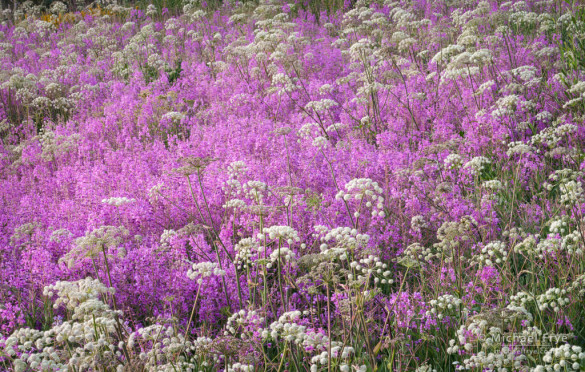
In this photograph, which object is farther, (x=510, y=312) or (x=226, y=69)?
(x=226, y=69)

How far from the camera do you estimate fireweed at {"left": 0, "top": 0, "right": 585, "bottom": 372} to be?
2668mm

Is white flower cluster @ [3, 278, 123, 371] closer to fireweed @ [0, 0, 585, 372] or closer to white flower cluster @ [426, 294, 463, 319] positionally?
fireweed @ [0, 0, 585, 372]

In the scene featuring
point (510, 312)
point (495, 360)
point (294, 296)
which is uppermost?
point (510, 312)

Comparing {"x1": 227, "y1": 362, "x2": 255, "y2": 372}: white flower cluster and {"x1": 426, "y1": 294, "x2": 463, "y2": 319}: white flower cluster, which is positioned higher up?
{"x1": 227, "y1": 362, "x2": 255, "y2": 372}: white flower cluster

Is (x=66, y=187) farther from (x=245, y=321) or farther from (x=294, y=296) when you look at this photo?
(x=245, y=321)

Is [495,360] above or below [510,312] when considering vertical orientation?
below

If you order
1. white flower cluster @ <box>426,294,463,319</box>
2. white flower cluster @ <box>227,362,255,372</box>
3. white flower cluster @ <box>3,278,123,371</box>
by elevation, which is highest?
white flower cluster @ <box>3,278,123,371</box>

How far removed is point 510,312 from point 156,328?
1648 mm

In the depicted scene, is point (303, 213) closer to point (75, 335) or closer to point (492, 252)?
point (492, 252)

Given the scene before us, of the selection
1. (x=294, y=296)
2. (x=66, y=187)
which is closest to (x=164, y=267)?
(x=294, y=296)

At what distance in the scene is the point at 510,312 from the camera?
2379 mm

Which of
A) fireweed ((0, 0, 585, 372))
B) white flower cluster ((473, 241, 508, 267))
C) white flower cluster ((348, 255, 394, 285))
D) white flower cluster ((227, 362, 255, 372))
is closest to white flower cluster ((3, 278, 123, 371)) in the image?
fireweed ((0, 0, 585, 372))

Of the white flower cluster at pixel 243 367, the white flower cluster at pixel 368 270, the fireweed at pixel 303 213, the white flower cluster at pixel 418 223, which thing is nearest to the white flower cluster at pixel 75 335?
the fireweed at pixel 303 213

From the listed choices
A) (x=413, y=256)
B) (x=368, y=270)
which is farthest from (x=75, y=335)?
(x=413, y=256)
